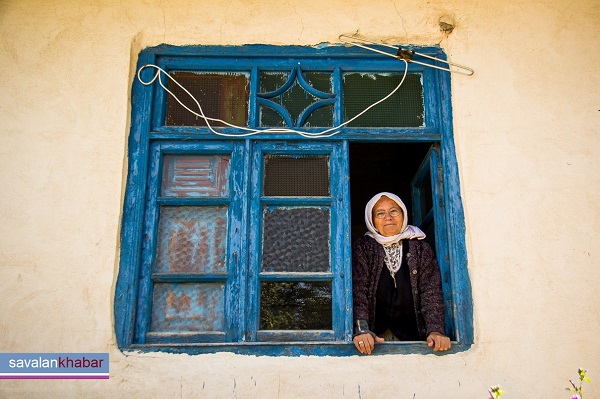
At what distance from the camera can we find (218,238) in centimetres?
308

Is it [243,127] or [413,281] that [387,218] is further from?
[243,127]

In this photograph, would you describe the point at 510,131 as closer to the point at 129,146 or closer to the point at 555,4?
the point at 555,4

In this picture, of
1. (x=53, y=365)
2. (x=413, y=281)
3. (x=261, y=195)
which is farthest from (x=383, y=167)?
(x=53, y=365)

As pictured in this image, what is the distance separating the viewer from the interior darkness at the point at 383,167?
5.04 meters

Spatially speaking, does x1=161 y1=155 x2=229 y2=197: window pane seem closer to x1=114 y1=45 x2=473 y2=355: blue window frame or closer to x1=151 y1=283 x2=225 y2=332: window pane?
x1=114 y1=45 x2=473 y2=355: blue window frame

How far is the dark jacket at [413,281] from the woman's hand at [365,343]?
23cm

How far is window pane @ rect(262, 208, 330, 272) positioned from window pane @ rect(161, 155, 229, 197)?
0.95ft

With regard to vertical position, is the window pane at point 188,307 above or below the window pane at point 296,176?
below

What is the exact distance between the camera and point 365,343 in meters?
2.82

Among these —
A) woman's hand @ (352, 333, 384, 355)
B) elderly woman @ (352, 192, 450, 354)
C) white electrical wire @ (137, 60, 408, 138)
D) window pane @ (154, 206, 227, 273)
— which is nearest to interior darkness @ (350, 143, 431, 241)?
elderly woman @ (352, 192, 450, 354)

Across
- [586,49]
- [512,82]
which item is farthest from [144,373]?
[586,49]

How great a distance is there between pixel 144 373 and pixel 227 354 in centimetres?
38

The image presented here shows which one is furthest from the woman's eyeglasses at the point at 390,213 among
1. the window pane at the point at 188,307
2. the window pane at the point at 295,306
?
the window pane at the point at 188,307

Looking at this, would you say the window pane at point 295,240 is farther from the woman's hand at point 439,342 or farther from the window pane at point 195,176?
the woman's hand at point 439,342
